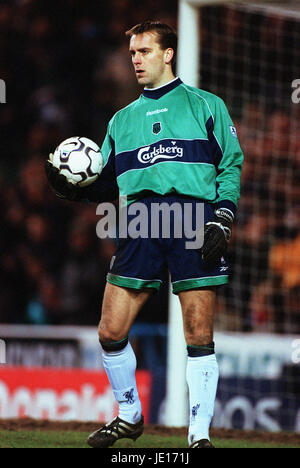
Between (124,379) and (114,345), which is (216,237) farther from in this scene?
(124,379)

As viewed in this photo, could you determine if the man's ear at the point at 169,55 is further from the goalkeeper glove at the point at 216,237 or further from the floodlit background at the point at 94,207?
the floodlit background at the point at 94,207

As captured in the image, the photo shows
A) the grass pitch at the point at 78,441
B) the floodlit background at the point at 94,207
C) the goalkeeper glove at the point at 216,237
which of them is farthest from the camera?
the floodlit background at the point at 94,207

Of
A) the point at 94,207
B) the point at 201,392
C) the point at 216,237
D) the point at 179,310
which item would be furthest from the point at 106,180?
the point at 94,207

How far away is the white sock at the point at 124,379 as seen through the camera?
5383 mm

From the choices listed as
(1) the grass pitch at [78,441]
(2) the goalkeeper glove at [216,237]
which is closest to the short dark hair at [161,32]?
(2) the goalkeeper glove at [216,237]

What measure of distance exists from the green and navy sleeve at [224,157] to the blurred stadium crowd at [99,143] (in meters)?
5.91

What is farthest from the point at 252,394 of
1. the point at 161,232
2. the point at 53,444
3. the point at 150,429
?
the point at 161,232

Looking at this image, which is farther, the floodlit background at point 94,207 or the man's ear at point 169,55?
the floodlit background at point 94,207

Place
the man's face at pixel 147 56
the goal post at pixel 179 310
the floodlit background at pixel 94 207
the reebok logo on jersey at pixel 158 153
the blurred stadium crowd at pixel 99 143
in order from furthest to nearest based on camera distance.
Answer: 1. the blurred stadium crowd at pixel 99 143
2. the floodlit background at pixel 94 207
3. the goal post at pixel 179 310
4. the man's face at pixel 147 56
5. the reebok logo on jersey at pixel 158 153

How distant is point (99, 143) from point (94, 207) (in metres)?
0.91

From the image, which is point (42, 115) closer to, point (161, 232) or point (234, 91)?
point (234, 91)

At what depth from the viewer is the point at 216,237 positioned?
5008 millimetres

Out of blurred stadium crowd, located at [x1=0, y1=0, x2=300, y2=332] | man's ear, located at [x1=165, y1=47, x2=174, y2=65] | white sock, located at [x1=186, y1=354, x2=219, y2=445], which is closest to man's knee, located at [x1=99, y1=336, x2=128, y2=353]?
white sock, located at [x1=186, y1=354, x2=219, y2=445]

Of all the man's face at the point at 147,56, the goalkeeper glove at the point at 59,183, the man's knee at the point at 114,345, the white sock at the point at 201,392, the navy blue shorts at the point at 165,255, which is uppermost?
the man's face at the point at 147,56
